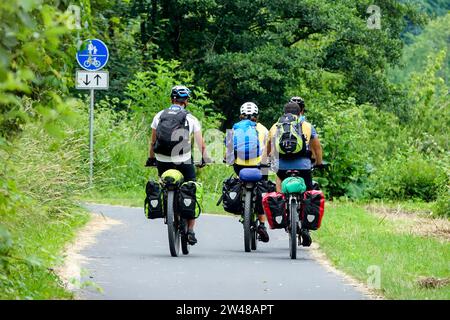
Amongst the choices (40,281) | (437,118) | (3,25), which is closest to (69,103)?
(3,25)

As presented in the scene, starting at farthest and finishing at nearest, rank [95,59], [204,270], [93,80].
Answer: [95,59] < [93,80] < [204,270]

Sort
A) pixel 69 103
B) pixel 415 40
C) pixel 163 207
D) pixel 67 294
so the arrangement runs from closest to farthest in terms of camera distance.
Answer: pixel 69 103 < pixel 67 294 < pixel 163 207 < pixel 415 40

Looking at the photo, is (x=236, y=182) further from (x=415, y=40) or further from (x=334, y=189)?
(x=415, y=40)

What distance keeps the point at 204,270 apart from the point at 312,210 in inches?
76.9

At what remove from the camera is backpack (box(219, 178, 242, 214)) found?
16.2 meters

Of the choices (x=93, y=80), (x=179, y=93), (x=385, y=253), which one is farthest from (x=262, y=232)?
(x=93, y=80)

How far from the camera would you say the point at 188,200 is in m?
Result: 15.2

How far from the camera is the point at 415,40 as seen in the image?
130 meters

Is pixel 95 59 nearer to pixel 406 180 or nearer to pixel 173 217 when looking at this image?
pixel 406 180

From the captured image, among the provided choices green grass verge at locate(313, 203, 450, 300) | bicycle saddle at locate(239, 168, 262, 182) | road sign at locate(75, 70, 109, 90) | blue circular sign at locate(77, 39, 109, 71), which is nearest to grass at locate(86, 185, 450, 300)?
green grass verge at locate(313, 203, 450, 300)

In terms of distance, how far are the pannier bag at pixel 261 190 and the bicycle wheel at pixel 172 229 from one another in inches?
47.1

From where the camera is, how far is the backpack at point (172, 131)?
15.1m

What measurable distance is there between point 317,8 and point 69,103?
→ 33168 mm

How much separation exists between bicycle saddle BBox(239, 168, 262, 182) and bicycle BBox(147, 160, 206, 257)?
0.71 m
